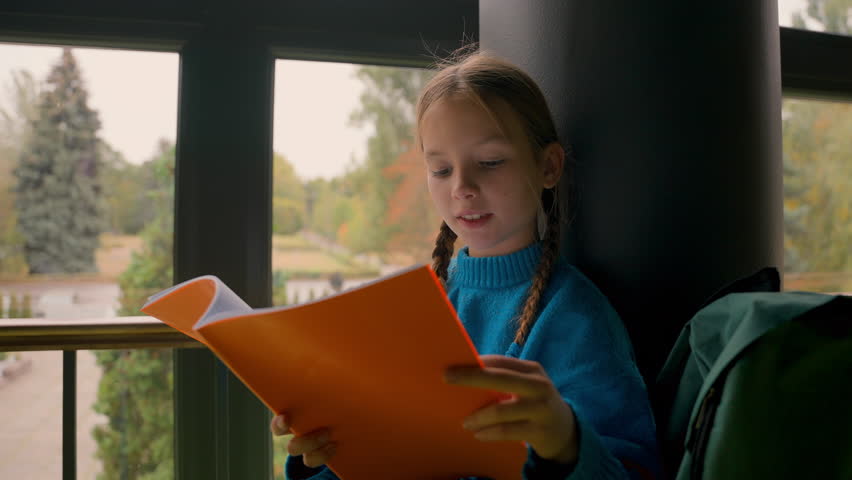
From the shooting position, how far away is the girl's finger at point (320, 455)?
701 mm

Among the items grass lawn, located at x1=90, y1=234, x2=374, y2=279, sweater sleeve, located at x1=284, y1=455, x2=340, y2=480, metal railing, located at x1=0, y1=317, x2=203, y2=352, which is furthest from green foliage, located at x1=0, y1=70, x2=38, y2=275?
sweater sleeve, located at x1=284, y1=455, x2=340, y2=480

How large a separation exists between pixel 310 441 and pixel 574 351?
369mm

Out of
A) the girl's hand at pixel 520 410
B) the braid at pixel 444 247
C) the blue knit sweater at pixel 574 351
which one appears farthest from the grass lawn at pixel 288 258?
the girl's hand at pixel 520 410

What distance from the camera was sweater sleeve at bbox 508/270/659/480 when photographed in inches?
24.1

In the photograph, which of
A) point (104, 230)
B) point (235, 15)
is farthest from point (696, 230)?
point (104, 230)

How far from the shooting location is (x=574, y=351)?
0.77 m

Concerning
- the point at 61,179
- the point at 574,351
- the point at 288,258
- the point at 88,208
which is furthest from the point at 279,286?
the point at 574,351

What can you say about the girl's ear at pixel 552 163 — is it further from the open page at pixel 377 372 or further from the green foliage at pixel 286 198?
the green foliage at pixel 286 198

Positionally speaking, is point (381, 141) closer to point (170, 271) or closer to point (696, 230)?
point (170, 271)

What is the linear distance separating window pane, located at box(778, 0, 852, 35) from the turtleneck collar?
7.28ft

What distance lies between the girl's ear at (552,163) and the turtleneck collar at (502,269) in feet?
0.36

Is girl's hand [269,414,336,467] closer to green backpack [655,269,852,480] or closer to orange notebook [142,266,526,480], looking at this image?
orange notebook [142,266,526,480]

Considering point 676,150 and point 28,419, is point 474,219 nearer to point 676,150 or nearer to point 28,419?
point 676,150

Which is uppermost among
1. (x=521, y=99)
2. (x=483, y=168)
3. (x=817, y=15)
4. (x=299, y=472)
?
(x=817, y=15)
